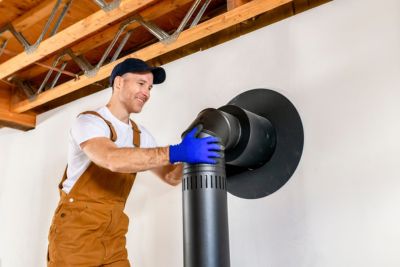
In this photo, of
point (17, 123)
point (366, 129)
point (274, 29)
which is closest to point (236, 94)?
point (274, 29)

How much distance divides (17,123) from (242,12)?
2319mm

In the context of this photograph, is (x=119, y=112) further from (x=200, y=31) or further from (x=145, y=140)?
(x=200, y=31)

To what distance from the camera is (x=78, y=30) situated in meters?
2.57

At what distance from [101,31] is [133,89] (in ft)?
3.83

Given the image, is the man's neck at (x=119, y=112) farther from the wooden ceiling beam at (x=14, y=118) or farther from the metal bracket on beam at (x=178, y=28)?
the wooden ceiling beam at (x=14, y=118)

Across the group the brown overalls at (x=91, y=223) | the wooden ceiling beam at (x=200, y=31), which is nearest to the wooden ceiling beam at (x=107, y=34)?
the wooden ceiling beam at (x=200, y=31)

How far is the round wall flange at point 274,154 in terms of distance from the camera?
2137 millimetres

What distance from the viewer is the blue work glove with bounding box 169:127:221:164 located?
5.60 feet

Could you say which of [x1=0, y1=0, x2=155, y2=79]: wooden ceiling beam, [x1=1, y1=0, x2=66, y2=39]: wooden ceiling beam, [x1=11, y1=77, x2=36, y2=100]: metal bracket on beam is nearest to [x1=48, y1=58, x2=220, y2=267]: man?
[x1=0, y1=0, x2=155, y2=79]: wooden ceiling beam

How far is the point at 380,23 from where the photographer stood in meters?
2.03

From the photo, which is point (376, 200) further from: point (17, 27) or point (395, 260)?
point (17, 27)

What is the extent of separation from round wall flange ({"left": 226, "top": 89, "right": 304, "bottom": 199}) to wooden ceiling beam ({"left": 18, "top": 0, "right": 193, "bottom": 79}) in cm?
87

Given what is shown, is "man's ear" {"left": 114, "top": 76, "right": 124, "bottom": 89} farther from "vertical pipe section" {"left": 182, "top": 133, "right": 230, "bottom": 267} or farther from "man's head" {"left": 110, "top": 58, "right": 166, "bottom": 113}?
"vertical pipe section" {"left": 182, "top": 133, "right": 230, "bottom": 267}

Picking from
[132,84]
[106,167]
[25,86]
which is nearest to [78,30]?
[132,84]
